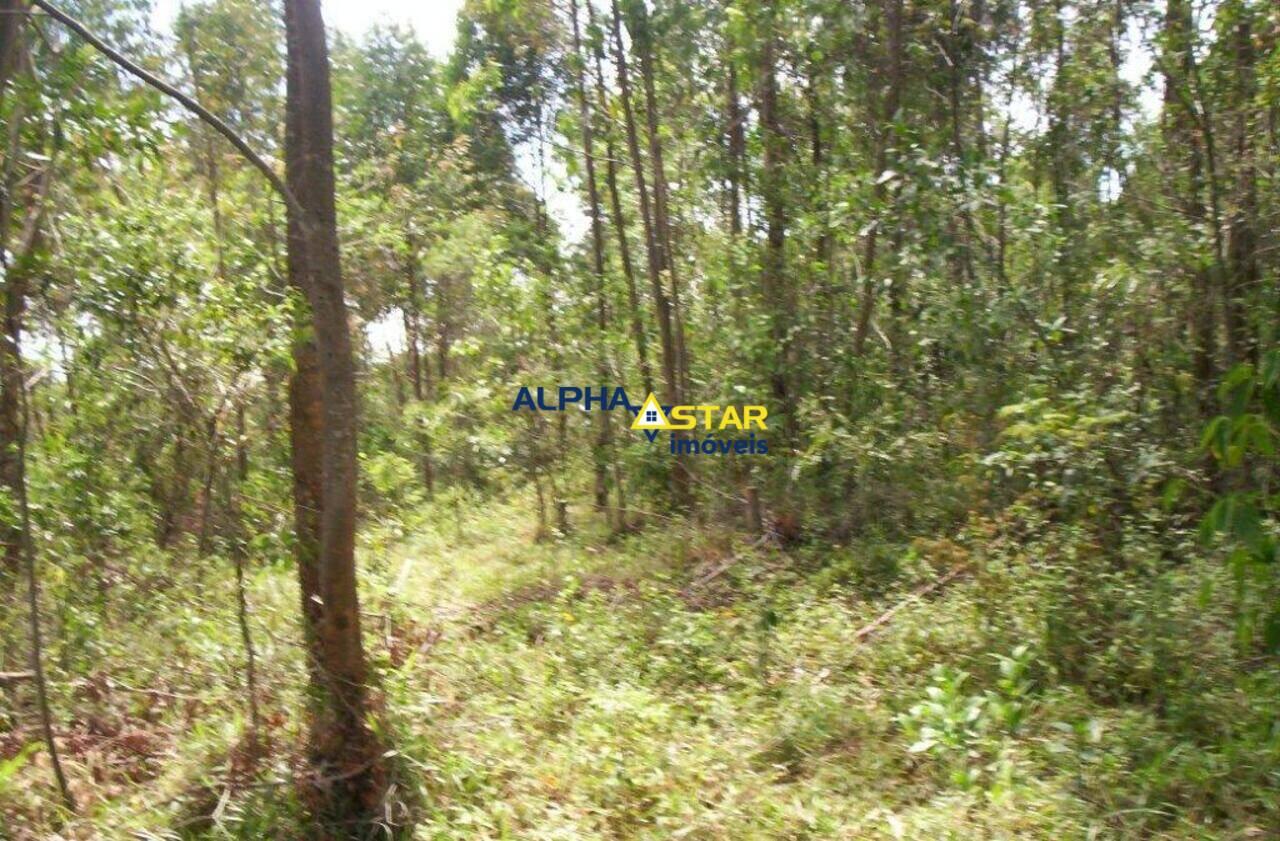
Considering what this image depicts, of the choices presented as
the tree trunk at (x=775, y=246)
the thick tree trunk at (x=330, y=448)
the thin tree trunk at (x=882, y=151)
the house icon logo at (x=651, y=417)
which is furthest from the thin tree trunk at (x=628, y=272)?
the thick tree trunk at (x=330, y=448)

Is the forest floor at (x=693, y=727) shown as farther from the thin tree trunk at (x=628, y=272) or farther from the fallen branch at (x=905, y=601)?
the thin tree trunk at (x=628, y=272)

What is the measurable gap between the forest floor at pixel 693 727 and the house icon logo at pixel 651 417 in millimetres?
2867

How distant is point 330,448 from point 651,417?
20.0ft

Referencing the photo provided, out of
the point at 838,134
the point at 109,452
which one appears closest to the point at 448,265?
the point at 838,134

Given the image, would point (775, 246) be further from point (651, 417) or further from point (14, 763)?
point (14, 763)

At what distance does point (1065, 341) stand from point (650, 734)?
13.8 feet

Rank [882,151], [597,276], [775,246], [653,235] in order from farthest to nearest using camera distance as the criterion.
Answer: [597,276] → [653,235] → [775,246] → [882,151]

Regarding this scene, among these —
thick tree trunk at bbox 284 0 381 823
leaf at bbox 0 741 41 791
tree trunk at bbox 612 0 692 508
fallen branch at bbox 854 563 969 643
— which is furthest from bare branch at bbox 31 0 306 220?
tree trunk at bbox 612 0 692 508

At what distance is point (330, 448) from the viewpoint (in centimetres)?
412

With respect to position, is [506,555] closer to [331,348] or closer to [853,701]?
[853,701]

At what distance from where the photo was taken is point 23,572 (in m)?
5.41

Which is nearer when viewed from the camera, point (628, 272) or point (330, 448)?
point (330, 448)

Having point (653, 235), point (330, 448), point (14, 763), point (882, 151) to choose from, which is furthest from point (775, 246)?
point (14, 763)

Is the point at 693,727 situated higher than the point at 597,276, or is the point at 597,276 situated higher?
the point at 597,276
